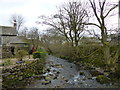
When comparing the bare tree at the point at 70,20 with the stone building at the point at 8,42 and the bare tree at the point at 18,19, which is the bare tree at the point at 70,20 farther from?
the bare tree at the point at 18,19

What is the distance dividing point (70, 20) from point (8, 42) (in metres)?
11.1

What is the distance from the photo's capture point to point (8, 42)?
52.5 ft

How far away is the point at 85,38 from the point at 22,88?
9.23 metres

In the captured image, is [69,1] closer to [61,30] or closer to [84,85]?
[61,30]

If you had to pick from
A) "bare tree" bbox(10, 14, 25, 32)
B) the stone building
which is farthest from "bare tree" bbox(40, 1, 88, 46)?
"bare tree" bbox(10, 14, 25, 32)

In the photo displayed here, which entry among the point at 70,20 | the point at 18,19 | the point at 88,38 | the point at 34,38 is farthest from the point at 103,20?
the point at 18,19

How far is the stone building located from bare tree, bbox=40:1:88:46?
21.6 feet

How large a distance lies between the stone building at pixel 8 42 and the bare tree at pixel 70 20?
657 cm

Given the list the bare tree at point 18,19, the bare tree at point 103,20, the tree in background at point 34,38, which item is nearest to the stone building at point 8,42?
the tree in background at point 34,38

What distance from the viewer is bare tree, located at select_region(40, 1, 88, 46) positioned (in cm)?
1205

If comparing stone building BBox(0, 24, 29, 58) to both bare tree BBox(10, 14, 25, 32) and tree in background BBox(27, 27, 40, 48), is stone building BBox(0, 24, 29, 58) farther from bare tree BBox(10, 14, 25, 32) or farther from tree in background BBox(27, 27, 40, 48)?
bare tree BBox(10, 14, 25, 32)

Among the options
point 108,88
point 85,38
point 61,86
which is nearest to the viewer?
point 108,88

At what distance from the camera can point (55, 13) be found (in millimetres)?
15430

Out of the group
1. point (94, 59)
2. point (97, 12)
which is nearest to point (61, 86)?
point (94, 59)
